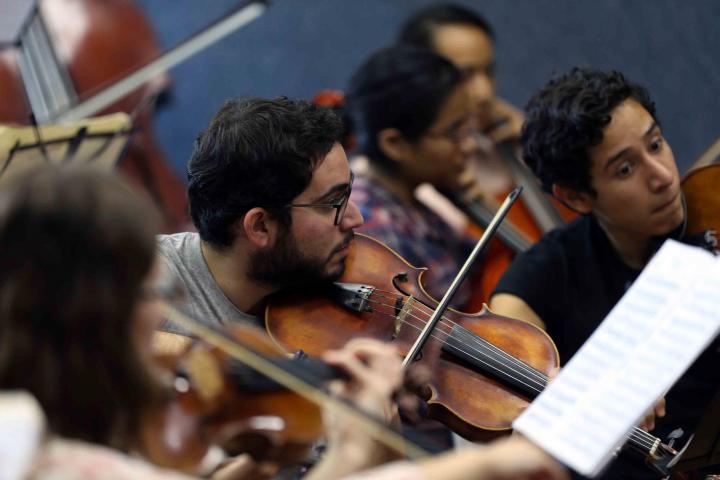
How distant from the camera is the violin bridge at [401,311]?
5.41 feet

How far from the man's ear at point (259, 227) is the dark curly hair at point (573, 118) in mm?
608

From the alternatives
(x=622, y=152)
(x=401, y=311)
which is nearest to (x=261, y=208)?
(x=401, y=311)

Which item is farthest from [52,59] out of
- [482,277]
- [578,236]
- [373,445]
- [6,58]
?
[373,445]

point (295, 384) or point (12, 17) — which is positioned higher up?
point (295, 384)

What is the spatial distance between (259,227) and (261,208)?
1.3 inches

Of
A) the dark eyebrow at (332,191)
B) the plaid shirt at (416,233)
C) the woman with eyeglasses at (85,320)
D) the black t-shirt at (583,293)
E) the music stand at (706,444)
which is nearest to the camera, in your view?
the woman with eyeglasses at (85,320)

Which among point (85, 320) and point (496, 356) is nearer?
point (85, 320)

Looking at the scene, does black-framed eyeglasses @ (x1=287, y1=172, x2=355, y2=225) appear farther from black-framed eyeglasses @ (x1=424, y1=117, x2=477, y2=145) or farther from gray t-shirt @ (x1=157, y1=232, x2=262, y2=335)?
black-framed eyeglasses @ (x1=424, y1=117, x2=477, y2=145)

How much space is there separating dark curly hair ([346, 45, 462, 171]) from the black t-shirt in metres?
0.63

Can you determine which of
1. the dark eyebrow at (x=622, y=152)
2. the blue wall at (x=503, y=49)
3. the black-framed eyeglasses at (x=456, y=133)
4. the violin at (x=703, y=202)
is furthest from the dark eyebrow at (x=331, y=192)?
the blue wall at (x=503, y=49)

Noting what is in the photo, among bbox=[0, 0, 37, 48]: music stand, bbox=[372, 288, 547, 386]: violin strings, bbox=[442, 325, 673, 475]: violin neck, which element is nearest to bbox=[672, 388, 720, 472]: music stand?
bbox=[442, 325, 673, 475]: violin neck

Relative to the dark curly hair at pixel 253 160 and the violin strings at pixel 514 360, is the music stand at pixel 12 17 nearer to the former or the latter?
the dark curly hair at pixel 253 160

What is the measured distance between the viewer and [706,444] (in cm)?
149

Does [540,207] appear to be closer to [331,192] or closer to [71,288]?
[331,192]
